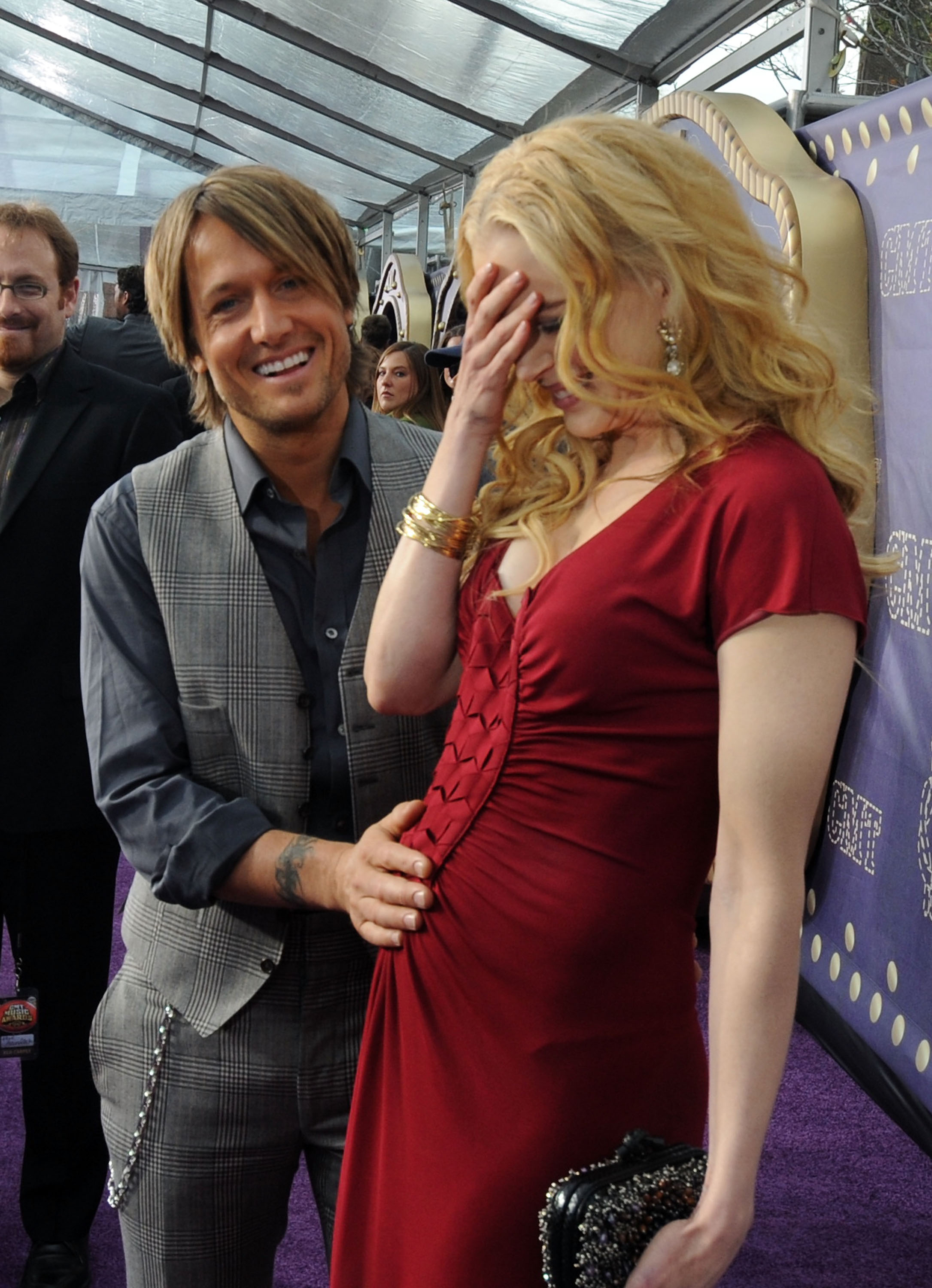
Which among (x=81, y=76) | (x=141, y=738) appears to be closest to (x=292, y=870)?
(x=141, y=738)

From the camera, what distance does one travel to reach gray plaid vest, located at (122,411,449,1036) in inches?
54.9

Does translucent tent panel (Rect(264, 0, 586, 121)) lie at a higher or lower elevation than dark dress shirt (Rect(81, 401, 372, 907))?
higher

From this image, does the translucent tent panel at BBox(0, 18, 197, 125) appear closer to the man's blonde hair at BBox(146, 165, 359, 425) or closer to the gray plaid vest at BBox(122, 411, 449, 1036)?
the man's blonde hair at BBox(146, 165, 359, 425)

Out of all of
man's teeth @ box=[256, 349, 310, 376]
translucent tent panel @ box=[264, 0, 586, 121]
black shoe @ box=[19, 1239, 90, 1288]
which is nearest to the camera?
man's teeth @ box=[256, 349, 310, 376]

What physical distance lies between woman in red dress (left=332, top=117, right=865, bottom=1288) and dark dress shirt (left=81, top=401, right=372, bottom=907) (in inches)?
10.5

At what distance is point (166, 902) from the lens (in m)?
1.39

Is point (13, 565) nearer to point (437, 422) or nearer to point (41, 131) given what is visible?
point (437, 422)

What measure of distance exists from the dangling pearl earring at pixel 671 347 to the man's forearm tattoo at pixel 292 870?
23.2 inches

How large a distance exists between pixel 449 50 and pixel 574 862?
17.3ft

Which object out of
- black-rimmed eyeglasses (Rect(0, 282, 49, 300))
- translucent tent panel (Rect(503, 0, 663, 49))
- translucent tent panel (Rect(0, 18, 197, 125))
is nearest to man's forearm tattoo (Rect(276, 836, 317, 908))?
black-rimmed eyeglasses (Rect(0, 282, 49, 300))

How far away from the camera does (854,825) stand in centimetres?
253

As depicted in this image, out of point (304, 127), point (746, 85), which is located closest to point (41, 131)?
point (304, 127)

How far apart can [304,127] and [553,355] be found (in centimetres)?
802

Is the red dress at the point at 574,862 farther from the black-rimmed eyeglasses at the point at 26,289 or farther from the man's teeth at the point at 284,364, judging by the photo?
the black-rimmed eyeglasses at the point at 26,289
